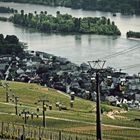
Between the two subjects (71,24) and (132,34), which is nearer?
(132,34)

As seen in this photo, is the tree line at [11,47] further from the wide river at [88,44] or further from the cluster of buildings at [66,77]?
the wide river at [88,44]

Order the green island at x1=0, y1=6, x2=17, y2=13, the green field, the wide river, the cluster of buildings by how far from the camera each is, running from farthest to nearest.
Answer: the green island at x1=0, y1=6, x2=17, y2=13
the wide river
the cluster of buildings
the green field

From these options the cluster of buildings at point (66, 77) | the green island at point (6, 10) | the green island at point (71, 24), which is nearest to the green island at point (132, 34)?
the green island at point (71, 24)

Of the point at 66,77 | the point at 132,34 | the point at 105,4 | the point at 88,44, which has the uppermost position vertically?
the point at 105,4

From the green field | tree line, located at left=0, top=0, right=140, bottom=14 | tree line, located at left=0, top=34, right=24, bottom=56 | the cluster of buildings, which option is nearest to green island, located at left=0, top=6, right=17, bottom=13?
tree line, located at left=0, top=0, right=140, bottom=14

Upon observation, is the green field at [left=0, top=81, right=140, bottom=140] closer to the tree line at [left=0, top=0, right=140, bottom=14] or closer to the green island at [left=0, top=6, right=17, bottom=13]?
the tree line at [left=0, top=0, right=140, bottom=14]

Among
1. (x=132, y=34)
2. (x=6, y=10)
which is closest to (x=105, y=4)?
(x=6, y=10)

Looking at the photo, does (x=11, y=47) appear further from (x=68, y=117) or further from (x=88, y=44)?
(x=68, y=117)
